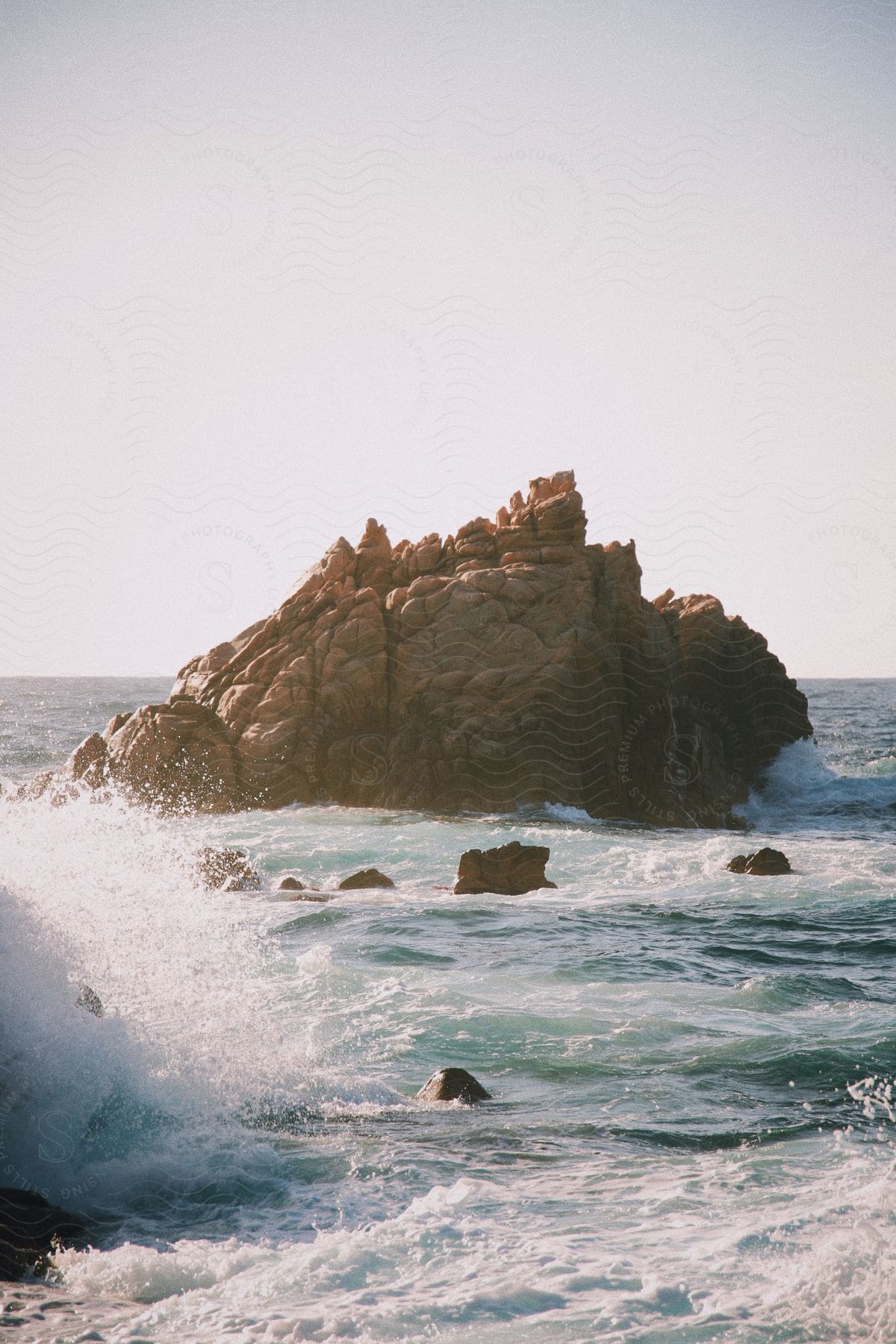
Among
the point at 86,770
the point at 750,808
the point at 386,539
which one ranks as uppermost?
the point at 386,539

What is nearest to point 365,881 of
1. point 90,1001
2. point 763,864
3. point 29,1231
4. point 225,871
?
point 225,871

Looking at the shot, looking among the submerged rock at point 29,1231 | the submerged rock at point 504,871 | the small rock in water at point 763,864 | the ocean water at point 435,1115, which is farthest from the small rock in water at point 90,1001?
the small rock in water at point 763,864

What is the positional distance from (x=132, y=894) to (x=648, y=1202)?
626 centimetres

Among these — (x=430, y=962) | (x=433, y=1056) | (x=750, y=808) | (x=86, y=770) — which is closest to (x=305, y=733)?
(x=86, y=770)

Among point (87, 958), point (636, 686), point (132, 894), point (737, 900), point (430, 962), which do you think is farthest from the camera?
point (636, 686)

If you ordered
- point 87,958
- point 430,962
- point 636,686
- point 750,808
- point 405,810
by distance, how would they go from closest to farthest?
point 87,958 < point 430,962 < point 405,810 < point 636,686 < point 750,808

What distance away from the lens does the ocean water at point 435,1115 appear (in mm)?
4734

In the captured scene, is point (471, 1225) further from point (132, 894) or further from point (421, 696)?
point (421, 696)

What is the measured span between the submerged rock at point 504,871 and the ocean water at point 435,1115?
1.50 m

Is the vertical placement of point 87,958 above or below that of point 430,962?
above

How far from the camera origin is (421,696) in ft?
73.5

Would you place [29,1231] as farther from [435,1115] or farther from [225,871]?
[225,871]

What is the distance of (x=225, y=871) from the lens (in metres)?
15.1

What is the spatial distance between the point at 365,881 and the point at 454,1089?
829cm
